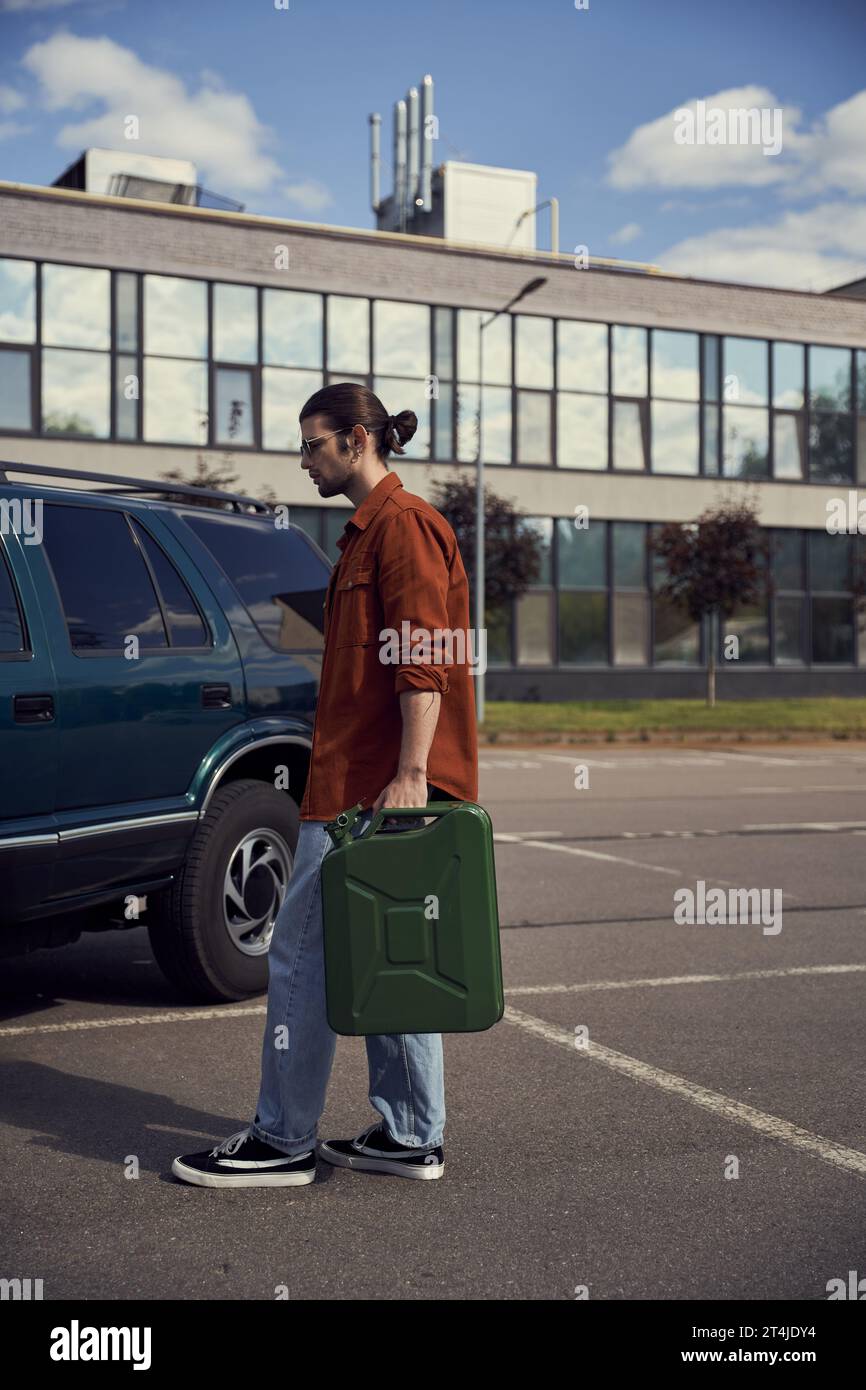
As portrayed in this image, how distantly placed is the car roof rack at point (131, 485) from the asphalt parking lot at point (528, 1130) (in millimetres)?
2003

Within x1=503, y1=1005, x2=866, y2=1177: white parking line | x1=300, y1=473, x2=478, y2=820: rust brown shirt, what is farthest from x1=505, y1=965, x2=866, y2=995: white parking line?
x1=300, y1=473, x2=478, y2=820: rust brown shirt

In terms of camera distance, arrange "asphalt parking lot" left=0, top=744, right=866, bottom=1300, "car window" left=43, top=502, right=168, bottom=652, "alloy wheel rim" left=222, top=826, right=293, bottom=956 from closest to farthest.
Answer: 1. "asphalt parking lot" left=0, top=744, right=866, bottom=1300
2. "car window" left=43, top=502, right=168, bottom=652
3. "alloy wheel rim" left=222, top=826, right=293, bottom=956

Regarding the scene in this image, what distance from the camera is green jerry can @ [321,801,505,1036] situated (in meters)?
3.58

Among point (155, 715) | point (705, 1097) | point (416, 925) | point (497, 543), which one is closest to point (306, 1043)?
point (416, 925)

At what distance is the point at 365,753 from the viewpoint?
3.81 meters

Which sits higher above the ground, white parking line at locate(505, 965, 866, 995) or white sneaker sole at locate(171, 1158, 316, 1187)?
white sneaker sole at locate(171, 1158, 316, 1187)

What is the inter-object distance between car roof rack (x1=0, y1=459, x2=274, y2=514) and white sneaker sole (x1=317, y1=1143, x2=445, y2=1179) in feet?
8.24

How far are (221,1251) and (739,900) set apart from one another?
5536 mm

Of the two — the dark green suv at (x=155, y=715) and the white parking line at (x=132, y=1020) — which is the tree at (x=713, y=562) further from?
the white parking line at (x=132, y=1020)

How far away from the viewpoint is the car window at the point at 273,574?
20.3 ft

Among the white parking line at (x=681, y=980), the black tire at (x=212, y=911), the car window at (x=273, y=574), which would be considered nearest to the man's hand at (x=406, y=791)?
the black tire at (x=212, y=911)

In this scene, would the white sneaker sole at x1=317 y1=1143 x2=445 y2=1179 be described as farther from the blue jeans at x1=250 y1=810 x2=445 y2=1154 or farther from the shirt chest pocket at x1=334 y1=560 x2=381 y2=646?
the shirt chest pocket at x1=334 y1=560 x2=381 y2=646

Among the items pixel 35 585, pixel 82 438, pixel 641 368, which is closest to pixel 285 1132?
pixel 35 585

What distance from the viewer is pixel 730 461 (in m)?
35.9
